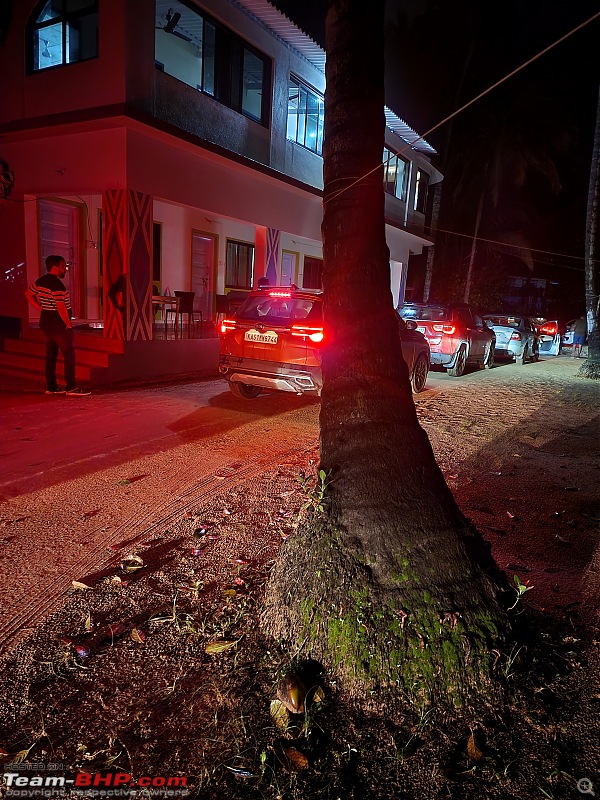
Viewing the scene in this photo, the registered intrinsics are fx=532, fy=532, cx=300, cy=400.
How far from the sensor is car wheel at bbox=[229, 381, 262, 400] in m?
8.65

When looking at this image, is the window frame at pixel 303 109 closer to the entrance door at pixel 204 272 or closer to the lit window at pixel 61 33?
the entrance door at pixel 204 272

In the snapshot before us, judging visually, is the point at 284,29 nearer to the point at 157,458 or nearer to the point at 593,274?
the point at 593,274

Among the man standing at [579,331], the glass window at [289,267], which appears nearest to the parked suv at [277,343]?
the glass window at [289,267]

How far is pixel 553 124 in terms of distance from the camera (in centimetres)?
2709

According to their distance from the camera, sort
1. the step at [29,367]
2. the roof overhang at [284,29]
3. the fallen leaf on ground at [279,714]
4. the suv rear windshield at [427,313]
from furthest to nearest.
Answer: the suv rear windshield at [427,313], the roof overhang at [284,29], the step at [29,367], the fallen leaf on ground at [279,714]

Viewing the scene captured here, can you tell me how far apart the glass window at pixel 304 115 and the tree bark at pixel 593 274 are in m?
7.62

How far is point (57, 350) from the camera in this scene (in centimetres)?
863

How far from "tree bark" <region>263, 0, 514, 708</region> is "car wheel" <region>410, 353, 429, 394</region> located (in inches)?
303

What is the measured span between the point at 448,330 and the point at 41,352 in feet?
29.8

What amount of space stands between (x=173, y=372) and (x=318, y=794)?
997cm

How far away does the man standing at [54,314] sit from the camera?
26.3 feet

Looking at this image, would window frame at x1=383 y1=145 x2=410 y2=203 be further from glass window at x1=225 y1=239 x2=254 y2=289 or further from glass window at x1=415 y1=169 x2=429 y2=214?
glass window at x1=225 y1=239 x2=254 y2=289

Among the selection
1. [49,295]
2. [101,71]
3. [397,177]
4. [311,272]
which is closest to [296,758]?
[49,295]

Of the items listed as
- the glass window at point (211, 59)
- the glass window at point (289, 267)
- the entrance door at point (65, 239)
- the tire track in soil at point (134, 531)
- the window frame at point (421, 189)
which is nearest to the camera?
the tire track in soil at point (134, 531)
